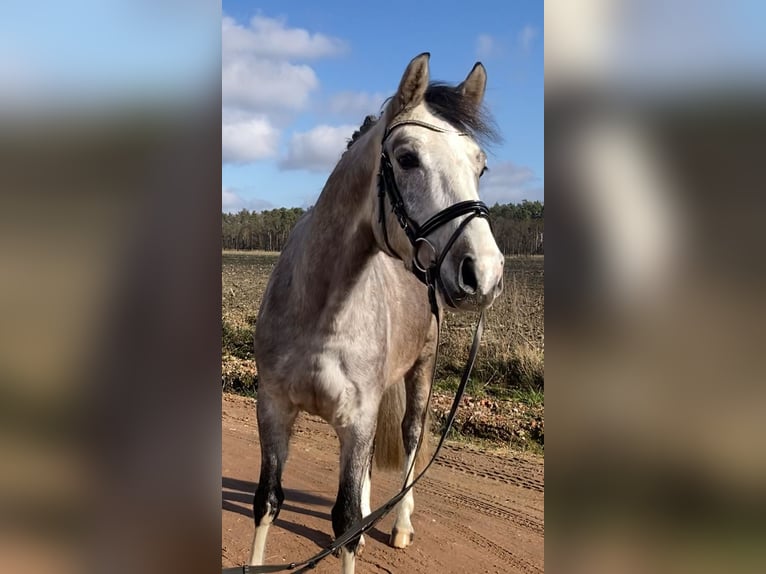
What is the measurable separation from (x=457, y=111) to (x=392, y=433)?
2.59 m

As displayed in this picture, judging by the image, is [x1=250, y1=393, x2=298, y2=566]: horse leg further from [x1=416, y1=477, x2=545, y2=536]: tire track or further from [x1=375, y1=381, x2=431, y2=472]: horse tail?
[x1=416, y1=477, x2=545, y2=536]: tire track

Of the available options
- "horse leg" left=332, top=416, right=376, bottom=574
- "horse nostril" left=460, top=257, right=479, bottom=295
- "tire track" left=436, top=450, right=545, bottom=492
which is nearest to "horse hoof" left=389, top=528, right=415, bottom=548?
"horse leg" left=332, top=416, right=376, bottom=574

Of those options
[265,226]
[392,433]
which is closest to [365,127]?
[392,433]

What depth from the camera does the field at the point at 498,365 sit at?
18.7 feet

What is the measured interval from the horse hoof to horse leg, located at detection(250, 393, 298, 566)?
1.09 metres

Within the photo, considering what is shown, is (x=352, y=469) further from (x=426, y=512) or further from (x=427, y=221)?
(x=426, y=512)
